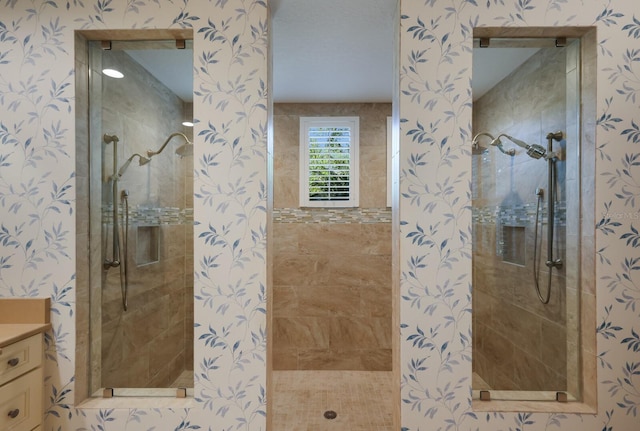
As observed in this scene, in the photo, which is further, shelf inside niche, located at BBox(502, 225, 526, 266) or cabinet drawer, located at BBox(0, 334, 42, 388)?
shelf inside niche, located at BBox(502, 225, 526, 266)

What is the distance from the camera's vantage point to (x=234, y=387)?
5.51 ft

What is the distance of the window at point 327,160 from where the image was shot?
345 centimetres

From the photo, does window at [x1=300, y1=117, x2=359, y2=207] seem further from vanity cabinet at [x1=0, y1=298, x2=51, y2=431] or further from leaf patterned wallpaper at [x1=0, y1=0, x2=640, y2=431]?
vanity cabinet at [x1=0, y1=298, x2=51, y2=431]

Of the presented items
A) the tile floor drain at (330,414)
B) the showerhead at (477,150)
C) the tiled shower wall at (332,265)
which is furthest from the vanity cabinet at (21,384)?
the showerhead at (477,150)

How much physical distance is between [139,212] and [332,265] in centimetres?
196

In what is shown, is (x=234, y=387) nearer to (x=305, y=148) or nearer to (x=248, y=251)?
(x=248, y=251)

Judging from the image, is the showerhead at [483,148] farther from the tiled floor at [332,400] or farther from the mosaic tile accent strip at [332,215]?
the tiled floor at [332,400]

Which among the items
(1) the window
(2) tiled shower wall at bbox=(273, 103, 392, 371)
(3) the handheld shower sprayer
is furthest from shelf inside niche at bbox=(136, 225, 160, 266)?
(3) the handheld shower sprayer

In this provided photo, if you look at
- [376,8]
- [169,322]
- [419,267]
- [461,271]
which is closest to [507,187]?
[461,271]

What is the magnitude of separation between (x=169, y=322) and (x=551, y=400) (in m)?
1.94

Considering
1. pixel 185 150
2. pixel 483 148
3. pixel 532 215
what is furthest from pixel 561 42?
pixel 185 150

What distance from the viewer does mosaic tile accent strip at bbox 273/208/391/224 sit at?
343 cm

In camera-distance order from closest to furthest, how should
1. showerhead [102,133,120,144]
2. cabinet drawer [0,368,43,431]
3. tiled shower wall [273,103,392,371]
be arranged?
cabinet drawer [0,368,43,431]
showerhead [102,133,120,144]
tiled shower wall [273,103,392,371]

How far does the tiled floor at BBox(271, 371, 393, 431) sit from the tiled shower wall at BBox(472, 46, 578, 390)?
3.61 feet
